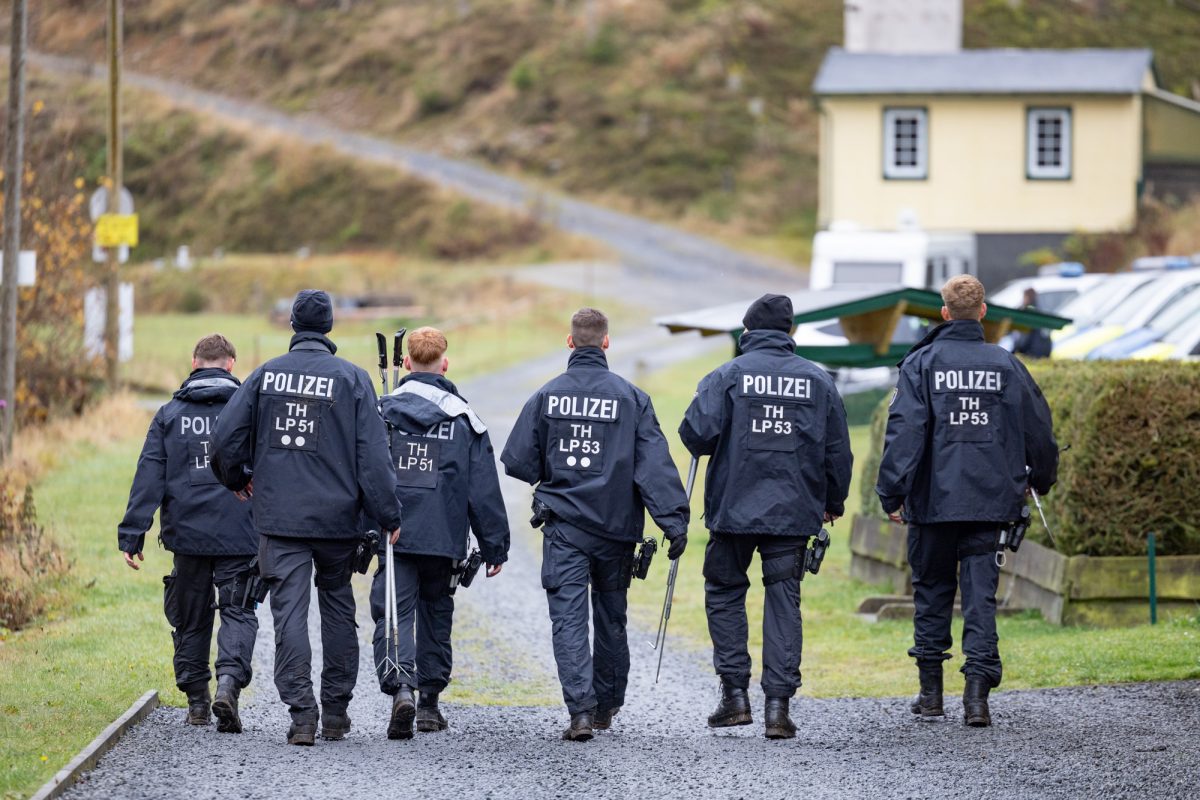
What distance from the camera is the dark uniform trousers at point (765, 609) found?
27.5 feet

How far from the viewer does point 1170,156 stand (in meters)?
39.2

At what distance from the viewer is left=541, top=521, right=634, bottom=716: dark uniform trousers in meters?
8.36

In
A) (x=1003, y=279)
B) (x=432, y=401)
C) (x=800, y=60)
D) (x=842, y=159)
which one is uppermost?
(x=800, y=60)

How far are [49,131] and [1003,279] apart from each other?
21.9 meters

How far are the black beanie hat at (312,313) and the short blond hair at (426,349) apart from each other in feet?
1.43

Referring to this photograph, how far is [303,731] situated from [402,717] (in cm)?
46

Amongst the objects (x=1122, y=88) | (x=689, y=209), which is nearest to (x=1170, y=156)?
(x=1122, y=88)

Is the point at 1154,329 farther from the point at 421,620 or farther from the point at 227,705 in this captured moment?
the point at 227,705

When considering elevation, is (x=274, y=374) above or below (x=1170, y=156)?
below

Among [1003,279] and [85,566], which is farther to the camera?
[1003,279]

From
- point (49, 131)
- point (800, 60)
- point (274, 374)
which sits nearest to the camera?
point (274, 374)

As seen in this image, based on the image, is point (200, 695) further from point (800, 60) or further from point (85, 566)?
point (800, 60)

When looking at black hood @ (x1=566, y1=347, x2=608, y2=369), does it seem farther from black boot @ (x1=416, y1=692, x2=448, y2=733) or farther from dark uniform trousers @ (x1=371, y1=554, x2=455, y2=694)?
black boot @ (x1=416, y1=692, x2=448, y2=733)

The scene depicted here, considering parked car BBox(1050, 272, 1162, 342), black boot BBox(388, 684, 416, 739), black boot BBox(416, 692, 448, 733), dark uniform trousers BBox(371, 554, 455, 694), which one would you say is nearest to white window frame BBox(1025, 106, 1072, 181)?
parked car BBox(1050, 272, 1162, 342)
